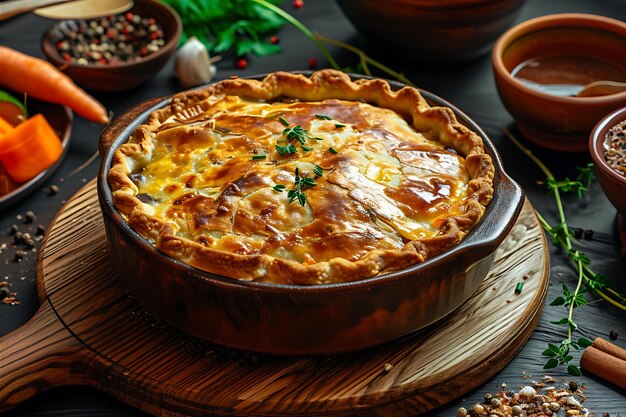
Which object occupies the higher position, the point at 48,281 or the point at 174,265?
the point at 174,265

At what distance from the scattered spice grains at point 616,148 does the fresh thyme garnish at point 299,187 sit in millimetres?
1583

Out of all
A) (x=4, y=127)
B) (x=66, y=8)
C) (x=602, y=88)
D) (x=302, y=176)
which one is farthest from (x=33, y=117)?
(x=602, y=88)

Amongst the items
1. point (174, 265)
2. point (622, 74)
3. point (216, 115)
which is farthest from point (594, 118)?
point (174, 265)

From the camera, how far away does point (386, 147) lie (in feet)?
12.4

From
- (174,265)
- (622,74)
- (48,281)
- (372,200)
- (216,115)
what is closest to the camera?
(174,265)

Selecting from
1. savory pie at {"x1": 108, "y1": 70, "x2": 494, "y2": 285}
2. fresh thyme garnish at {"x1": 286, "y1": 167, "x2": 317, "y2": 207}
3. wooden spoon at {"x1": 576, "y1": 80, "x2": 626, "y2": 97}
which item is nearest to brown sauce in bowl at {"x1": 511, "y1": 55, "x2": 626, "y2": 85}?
wooden spoon at {"x1": 576, "y1": 80, "x2": 626, "y2": 97}

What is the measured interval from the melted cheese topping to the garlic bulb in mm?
1354

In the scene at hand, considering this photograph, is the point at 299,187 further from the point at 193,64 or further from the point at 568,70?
the point at 568,70

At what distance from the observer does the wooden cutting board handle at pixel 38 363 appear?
3.25 meters

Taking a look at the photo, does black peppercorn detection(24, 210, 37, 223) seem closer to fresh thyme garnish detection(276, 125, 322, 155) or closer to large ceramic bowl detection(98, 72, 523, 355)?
large ceramic bowl detection(98, 72, 523, 355)

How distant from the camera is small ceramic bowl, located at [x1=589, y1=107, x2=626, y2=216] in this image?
383 cm

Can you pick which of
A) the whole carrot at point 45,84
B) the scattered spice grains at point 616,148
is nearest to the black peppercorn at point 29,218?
the whole carrot at point 45,84

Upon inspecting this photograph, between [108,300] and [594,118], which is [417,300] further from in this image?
[594,118]

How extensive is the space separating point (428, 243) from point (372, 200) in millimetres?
372
